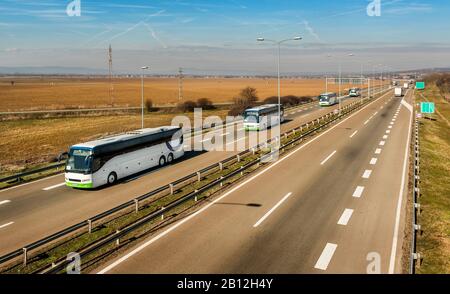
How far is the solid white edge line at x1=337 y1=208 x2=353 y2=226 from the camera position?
17.2 metres

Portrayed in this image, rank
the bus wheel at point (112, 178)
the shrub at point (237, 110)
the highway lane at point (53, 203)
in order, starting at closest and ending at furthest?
1. the highway lane at point (53, 203)
2. the bus wheel at point (112, 178)
3. the shrub at point (237, 110)

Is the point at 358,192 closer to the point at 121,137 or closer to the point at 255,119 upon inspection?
the point at 121,137

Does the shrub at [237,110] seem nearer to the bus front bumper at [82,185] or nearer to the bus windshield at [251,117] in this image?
the bus windshield at [251,117]

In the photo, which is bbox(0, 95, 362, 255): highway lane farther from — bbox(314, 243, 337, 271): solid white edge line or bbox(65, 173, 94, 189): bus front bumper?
bbox(314, 243, 337, 271): solid white edge line

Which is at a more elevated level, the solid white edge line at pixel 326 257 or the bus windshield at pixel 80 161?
the bus windshield at pixel 80 161

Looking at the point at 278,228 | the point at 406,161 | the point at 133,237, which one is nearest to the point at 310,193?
the point at 278,228

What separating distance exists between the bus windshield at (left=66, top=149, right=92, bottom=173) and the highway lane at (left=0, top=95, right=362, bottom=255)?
1.43 meters

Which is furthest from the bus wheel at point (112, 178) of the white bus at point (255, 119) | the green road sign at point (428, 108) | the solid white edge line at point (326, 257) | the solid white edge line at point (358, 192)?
the green road sign at point (428, 108)

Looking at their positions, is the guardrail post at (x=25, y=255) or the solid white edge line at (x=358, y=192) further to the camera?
the solid white edge line at (x=358, y=192)

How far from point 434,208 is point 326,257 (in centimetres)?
974

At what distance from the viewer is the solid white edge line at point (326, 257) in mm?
13234

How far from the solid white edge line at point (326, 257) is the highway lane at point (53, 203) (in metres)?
11.5
